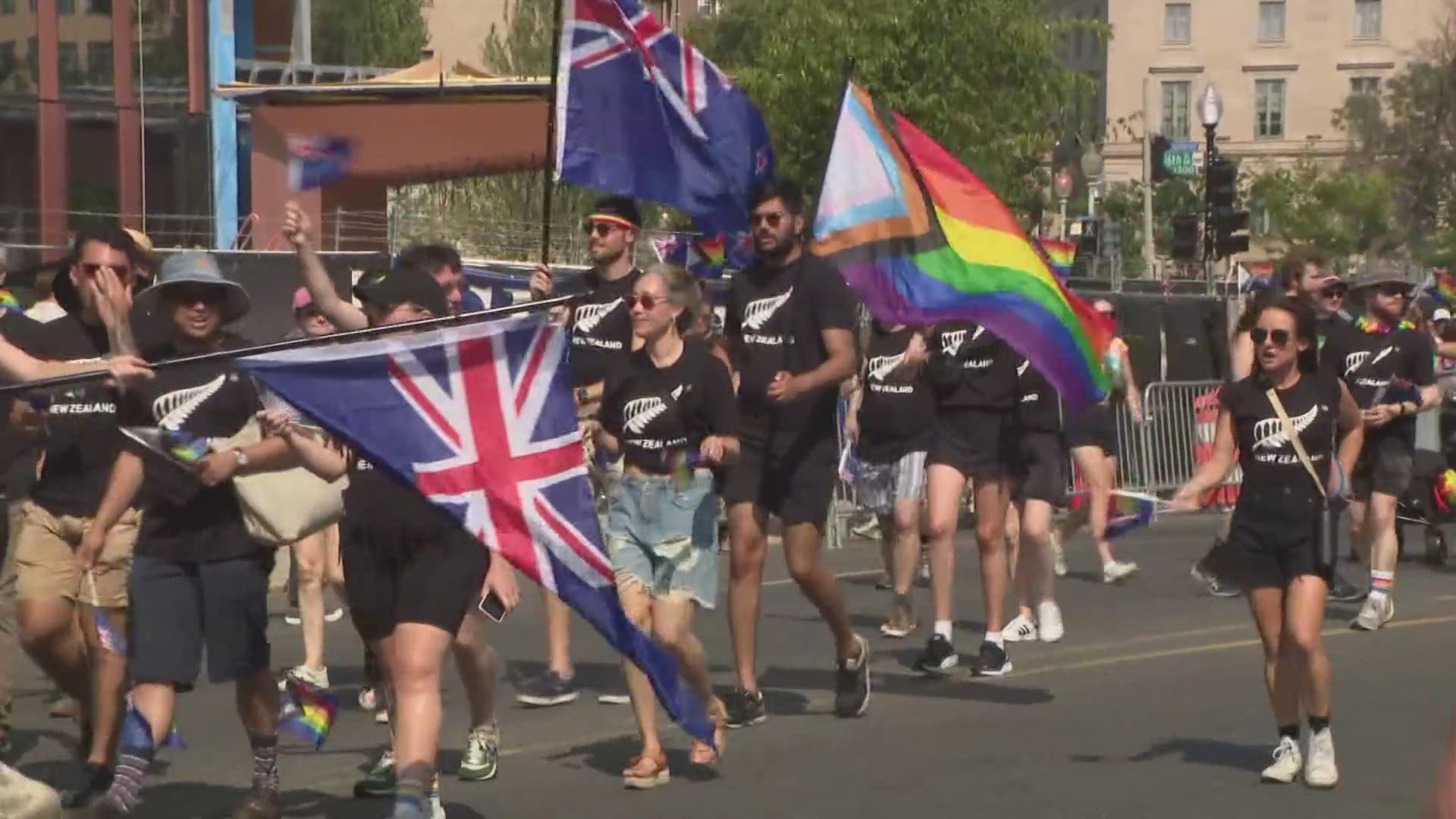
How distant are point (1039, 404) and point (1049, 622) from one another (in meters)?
1.08

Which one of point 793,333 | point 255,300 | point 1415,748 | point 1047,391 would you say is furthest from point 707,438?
point 255,300

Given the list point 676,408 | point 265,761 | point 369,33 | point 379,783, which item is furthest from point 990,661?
point 369,33

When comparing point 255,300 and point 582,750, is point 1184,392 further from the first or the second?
point 582,750

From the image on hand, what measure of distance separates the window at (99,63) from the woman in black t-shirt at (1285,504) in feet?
63.7

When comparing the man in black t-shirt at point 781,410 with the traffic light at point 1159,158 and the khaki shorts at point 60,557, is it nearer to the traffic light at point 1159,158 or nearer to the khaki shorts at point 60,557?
the khaki shorts at point 60,557

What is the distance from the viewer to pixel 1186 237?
91.6 feet

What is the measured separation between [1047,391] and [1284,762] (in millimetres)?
4130

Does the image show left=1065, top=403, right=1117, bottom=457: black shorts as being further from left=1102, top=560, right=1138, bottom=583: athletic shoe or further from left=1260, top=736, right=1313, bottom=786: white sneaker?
left=1260, top=736, right=1313, bottom=786: white sneaker

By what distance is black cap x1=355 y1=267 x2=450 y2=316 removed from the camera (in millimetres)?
7387

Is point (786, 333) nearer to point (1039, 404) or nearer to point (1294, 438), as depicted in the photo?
point (1294, 438)

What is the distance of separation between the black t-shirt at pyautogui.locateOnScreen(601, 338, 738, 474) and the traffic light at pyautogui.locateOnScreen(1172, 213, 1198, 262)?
63.3ft

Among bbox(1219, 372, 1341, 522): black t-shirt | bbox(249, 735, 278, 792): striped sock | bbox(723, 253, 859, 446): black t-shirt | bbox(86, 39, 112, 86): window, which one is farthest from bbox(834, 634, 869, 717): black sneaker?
bbox(86, 39, 112, 86): window

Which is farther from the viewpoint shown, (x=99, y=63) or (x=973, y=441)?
(x=99, y=63)

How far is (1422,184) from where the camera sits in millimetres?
62594
